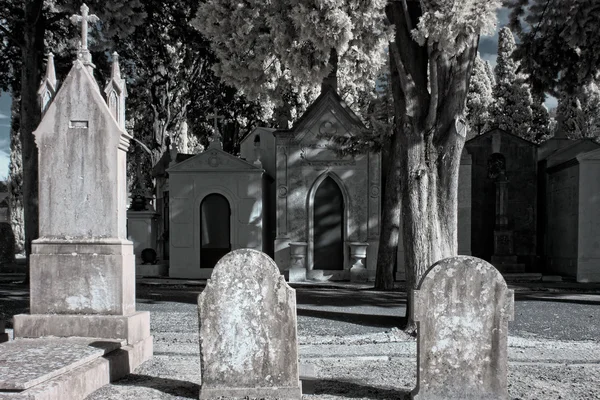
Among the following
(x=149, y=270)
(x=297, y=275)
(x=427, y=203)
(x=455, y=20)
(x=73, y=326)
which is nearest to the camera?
(x=73, y=326)

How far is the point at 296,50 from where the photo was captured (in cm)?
1130

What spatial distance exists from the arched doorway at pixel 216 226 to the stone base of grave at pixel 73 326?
13.1 m

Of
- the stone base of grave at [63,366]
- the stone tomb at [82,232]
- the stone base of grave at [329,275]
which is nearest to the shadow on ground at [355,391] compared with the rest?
the stone base of grave at [63,366]

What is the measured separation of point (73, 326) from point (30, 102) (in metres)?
10.2

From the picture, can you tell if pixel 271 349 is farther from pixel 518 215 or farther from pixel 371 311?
pixel 518 215

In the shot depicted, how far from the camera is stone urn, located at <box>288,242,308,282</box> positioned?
18297 millimetres

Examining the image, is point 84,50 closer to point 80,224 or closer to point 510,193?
point 80,224

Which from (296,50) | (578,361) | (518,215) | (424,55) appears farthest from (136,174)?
(578,361)

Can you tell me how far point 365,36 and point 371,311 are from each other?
4.78 metres

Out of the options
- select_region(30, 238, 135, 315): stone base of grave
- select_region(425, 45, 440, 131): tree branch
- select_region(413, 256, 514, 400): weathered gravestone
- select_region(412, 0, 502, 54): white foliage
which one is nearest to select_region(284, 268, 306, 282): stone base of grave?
select_region(425, 45, 440, 131): tree branch

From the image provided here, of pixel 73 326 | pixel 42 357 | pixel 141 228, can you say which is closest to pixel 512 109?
pixel 141 228

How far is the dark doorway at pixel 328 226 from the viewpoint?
1873 centimetres

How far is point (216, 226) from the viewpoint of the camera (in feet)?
64.2

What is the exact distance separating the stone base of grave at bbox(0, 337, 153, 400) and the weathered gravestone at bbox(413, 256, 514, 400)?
273 centimetres
